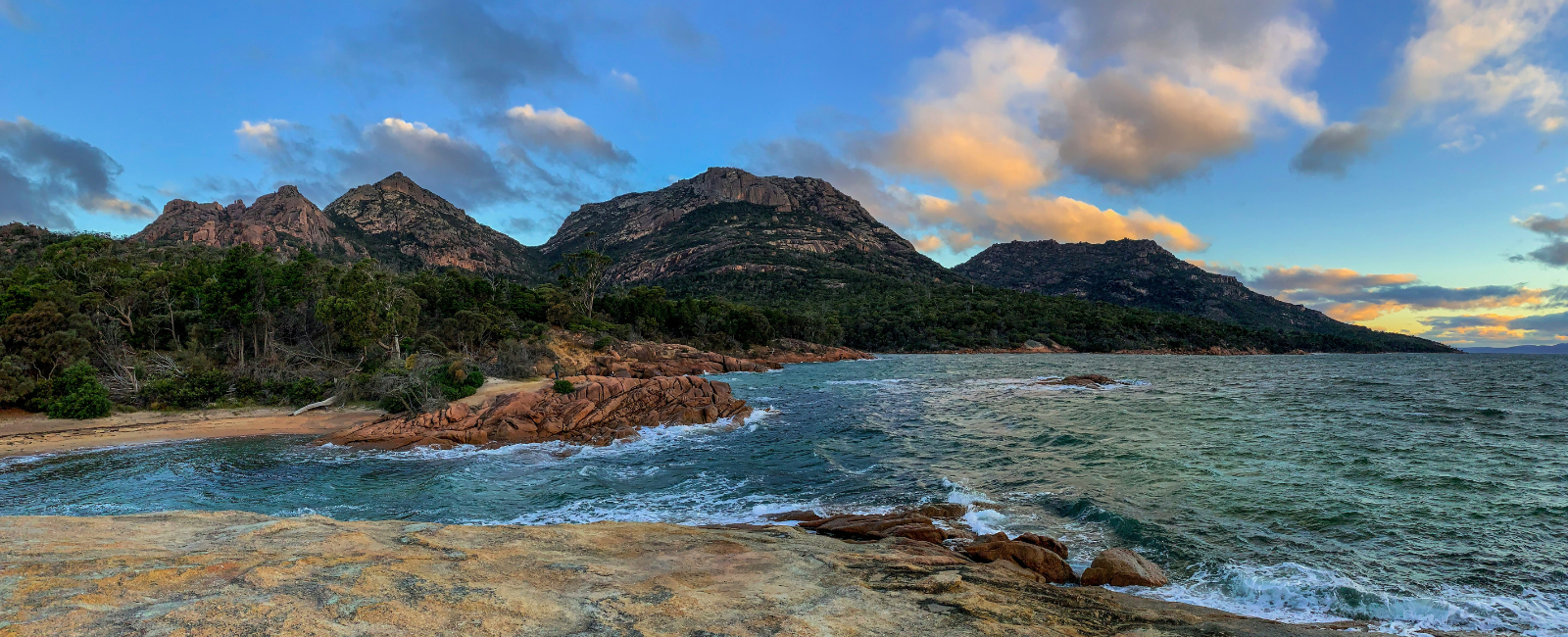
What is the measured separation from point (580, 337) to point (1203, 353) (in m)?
116

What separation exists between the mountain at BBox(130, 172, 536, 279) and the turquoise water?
374 feet

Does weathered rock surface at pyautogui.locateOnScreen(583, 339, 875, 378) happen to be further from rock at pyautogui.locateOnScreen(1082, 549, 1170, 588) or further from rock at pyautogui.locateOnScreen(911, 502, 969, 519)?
rock at pyautogui.locateOnScreen(1082, 549, 1170, 588)

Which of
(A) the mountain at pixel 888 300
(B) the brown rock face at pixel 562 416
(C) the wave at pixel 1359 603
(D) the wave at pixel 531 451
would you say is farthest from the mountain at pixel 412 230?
(C) the wave at pixel 1359 603

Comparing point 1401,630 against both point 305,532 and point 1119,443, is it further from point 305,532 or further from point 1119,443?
point 305,532

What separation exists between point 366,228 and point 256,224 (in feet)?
106

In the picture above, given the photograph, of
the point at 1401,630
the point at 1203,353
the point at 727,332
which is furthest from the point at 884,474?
the point at 1203,353

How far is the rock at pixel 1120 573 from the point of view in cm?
923

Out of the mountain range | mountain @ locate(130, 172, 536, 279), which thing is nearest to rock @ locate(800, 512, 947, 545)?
the mountain range

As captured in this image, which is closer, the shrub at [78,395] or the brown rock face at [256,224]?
the shrub at [78,395]

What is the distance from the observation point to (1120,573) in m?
9.23

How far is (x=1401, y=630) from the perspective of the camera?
801 centimetres

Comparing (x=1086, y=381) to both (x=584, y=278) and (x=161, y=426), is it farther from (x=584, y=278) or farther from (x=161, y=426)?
(x=584, y=278)

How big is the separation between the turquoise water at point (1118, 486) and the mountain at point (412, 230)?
445ft

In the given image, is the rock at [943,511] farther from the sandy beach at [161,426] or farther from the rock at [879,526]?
→ the sandy beach at [161,426]
